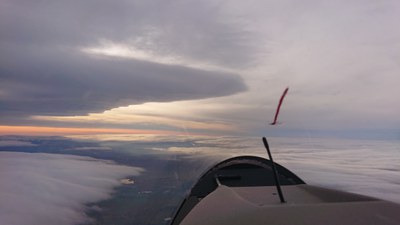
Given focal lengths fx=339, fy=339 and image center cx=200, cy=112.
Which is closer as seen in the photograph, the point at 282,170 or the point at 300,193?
the point at 300,193

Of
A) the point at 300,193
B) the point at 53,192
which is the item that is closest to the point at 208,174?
the point at 300,193

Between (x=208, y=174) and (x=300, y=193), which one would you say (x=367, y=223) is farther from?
(x=208, y=174)

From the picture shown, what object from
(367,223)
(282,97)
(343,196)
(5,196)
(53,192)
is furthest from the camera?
(53,192)

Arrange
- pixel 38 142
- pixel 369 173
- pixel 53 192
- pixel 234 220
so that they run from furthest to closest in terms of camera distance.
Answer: pixel 38 142 < pixel 53 192 < pixel 369 173 < pixel 234 220

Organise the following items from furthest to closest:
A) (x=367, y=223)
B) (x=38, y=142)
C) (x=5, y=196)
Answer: (x=38, y=142)
(x=5, y=196)
(x=367, y=223)

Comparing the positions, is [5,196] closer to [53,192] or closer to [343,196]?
[53,192]

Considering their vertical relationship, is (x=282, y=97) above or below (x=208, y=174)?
above

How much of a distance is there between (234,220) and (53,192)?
2908 cm

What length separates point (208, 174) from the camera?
5.93m

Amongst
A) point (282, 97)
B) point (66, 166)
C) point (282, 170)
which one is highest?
point (282, 97)

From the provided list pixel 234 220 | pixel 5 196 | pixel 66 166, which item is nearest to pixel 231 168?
pixel 234 220

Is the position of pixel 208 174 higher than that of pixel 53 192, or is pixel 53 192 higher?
pixel 208 174

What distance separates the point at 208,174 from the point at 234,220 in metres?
3.63

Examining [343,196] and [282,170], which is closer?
[343,196]
